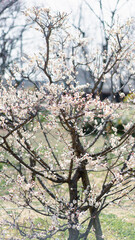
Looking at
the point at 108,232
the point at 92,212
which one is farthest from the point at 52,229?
the point at 108,232

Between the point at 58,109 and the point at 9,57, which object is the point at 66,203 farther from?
the point at 9,57

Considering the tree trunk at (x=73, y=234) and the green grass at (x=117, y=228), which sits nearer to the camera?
the tree trunk at (x=73, y=234)

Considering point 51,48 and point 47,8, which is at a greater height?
point 51,48

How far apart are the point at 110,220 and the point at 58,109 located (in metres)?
2.85

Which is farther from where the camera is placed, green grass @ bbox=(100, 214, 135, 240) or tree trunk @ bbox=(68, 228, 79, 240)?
green grass @ bbox=(100, 214, 135, 240)

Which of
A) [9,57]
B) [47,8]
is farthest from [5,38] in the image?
[47,8]

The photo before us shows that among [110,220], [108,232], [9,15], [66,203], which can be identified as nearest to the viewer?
[66,203]

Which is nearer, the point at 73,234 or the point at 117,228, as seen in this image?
the point at 73,234

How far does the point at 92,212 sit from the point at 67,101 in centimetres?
176

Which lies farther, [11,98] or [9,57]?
[9,57]

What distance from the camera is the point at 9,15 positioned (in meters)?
8.34

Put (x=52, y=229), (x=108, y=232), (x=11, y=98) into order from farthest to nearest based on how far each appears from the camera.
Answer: (x=108, y=232)
(x=11, y=98)
(x=52, y=229)

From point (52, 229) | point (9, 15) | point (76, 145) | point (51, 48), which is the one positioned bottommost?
point (52, 229)

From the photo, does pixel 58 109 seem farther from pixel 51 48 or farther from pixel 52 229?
pixel 51 48
